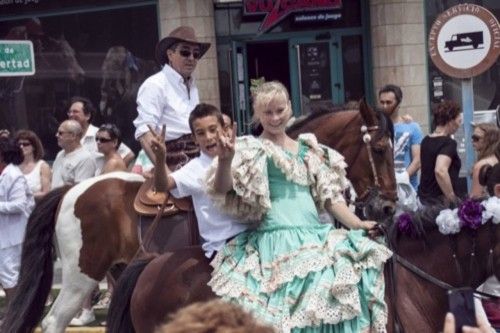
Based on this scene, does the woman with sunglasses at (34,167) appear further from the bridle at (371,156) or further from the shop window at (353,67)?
the shop window at (353,67)

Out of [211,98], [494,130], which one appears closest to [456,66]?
[494,130]

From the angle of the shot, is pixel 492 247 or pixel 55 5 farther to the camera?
pixel 55 5

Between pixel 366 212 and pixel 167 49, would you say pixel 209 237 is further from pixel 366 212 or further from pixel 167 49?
pixel 167 49

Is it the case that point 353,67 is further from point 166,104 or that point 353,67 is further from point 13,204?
point 166,104

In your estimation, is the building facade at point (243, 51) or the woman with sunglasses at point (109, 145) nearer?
the woman with sunglasses at point (109, 145)

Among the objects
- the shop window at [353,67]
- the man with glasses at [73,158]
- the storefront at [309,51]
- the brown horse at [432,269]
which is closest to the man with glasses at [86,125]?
the man with glasses at [73,158]

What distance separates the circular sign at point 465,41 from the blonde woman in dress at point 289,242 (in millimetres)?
4256

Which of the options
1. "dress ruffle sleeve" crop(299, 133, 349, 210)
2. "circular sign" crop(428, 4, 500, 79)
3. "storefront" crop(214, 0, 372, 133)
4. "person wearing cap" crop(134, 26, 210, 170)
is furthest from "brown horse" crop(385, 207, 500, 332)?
"storefront" crop(214, 0, 372, 133)

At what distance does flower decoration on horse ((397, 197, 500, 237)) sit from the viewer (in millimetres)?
5285

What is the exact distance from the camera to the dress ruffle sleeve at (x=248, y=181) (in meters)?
5.37

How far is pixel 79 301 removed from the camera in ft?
27.1

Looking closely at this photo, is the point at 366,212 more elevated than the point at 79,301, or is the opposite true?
the point at 366,212

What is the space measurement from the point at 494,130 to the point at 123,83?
854 centimetres

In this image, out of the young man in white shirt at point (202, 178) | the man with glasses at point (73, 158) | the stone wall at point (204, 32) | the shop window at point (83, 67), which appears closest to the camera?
the young man in white shirt at point (202, 178)
